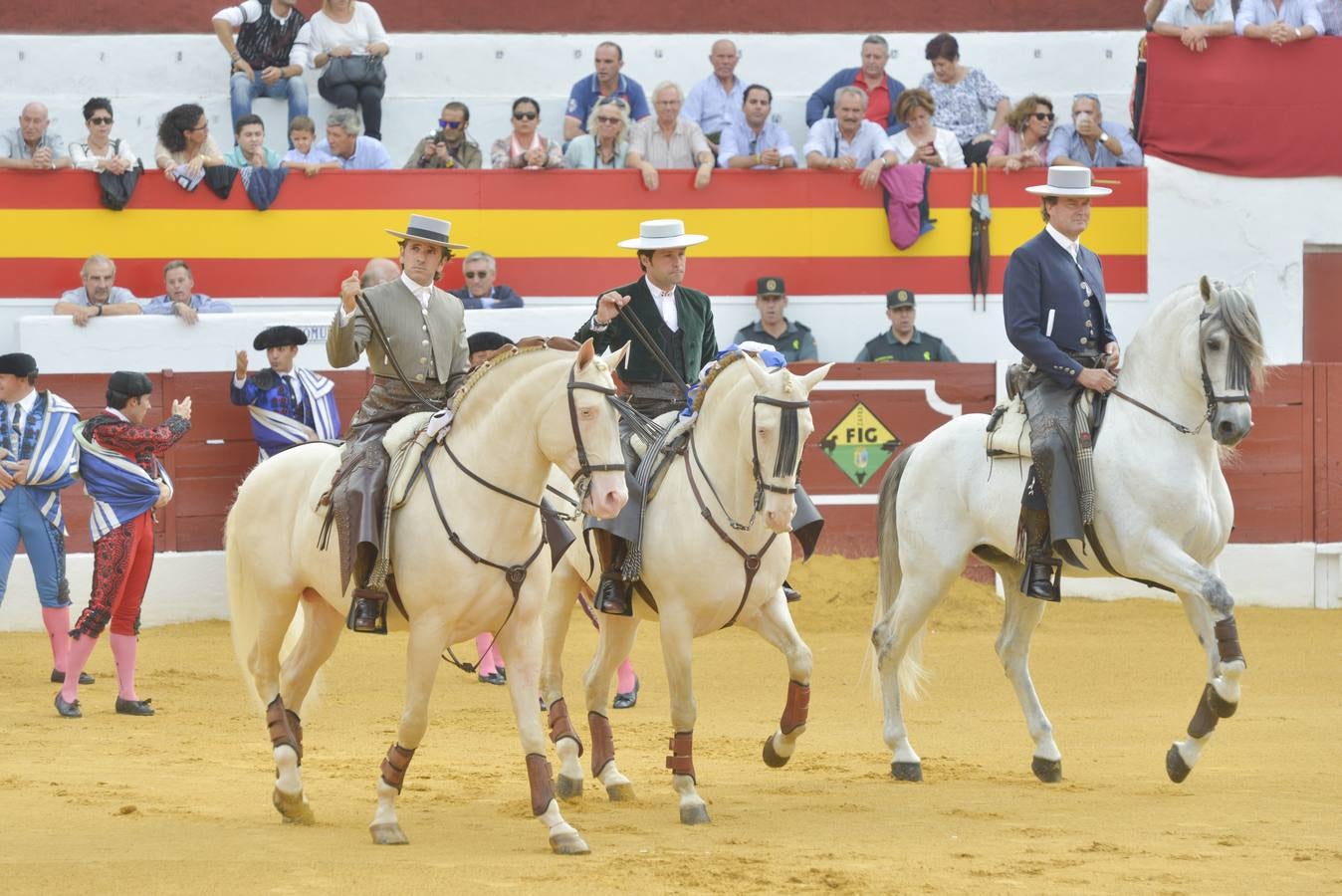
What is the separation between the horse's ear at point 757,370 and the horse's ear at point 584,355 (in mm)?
936

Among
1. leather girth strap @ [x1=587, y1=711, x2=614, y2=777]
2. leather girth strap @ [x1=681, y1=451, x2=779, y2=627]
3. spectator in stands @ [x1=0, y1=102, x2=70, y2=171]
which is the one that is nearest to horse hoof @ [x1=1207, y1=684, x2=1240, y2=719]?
leather girth strap @ [x1=681, y1=451, x2=779, y2=627]

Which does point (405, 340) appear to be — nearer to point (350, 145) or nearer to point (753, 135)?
point (350, 145)

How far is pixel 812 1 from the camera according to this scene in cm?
1752

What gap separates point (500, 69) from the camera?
54.9ft

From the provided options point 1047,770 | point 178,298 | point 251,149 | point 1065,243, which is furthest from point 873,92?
point 1047,770

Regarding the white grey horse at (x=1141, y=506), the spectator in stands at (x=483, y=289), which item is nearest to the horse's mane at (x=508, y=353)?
the white grey horse at (x=1141, y=506)

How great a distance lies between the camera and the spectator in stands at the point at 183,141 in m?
14.0

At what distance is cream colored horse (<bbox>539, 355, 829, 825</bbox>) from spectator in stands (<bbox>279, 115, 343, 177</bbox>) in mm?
7921

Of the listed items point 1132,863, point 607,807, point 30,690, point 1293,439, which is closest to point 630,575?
point 607,807

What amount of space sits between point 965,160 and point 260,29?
19.6 ft

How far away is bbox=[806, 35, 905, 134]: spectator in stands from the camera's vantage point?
15359 millimetres

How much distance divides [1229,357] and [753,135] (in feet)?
26.5

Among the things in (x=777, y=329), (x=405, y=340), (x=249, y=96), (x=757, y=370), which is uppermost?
(x=249, y=96)

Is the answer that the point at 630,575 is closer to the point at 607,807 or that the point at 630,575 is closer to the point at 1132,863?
the point at 607,807
